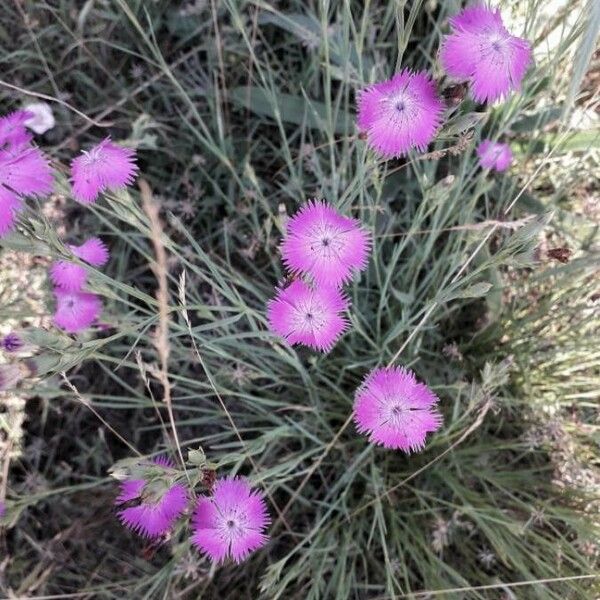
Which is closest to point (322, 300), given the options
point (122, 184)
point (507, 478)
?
point (122, 184)

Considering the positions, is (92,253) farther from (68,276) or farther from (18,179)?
(18,179)

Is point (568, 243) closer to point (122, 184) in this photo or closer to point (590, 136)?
point (590, 136)

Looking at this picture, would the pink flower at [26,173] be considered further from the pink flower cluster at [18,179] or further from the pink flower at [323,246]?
the pink flower at [323,246]

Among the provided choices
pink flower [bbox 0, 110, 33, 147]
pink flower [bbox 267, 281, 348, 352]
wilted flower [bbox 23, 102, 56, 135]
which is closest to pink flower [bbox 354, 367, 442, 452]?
pink flower [bbox 267, 281, 348, 352]

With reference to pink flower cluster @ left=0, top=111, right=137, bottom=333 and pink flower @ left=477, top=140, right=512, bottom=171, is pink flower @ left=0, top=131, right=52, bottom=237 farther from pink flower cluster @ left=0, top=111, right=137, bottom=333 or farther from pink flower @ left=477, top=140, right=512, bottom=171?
pink flower @ left=477, top=140, right=512, bottom=171

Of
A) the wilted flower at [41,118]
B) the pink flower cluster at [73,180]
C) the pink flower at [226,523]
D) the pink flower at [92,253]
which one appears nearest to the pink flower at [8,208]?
the pink flower cluster at [73,180]

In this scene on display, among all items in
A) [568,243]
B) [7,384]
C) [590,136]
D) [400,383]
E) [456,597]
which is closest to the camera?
[7,384]

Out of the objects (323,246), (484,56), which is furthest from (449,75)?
(323,246)
